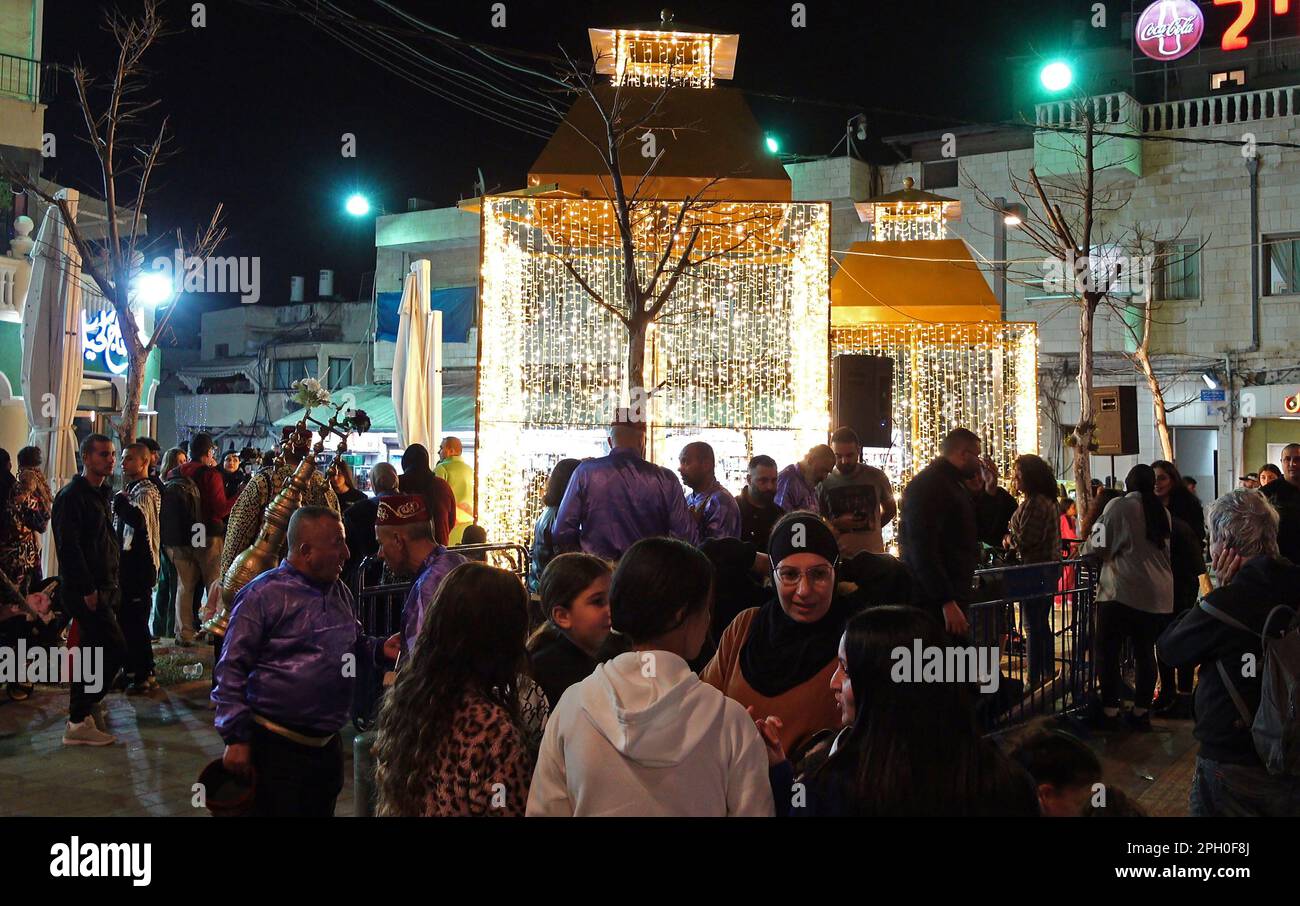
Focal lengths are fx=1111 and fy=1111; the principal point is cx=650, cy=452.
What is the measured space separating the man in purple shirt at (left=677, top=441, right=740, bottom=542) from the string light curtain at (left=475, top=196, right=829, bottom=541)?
4118 millimetres

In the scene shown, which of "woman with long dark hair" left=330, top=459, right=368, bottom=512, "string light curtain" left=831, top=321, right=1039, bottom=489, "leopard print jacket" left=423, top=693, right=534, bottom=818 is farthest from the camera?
"string light curtain" left=831, top=321, right=1039, bottom=489

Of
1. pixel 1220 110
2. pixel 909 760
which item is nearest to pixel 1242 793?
pixel 909 760

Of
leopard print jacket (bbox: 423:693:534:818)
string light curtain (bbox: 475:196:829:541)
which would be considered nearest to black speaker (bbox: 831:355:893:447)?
string light curtain (bbox: 475:196:829:541)

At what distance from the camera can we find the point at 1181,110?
832 inches

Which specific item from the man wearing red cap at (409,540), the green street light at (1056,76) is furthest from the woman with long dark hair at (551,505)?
the green street light at (1056,76)

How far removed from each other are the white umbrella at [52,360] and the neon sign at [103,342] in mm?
8206

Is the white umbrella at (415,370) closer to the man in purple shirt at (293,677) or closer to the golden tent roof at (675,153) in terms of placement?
the golden tent roof at (675,153)

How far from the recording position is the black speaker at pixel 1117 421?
520 inches

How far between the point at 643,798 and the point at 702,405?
11589mm

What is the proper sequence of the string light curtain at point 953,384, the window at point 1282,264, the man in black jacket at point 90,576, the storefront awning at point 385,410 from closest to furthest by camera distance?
the man in black jacket at point 90,576 → the string light curtain at point 953,384 → the window at point 1282,264 → the storefront awning at point 385,410

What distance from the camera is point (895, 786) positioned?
229cm

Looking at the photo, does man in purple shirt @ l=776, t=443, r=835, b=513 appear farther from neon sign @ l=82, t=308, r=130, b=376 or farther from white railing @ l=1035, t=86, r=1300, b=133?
white railing @ l=1035, t=86, r=1300, b=133

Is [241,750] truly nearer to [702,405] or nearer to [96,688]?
[96,688]

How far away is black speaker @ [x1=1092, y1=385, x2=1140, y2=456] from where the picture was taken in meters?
13.2
